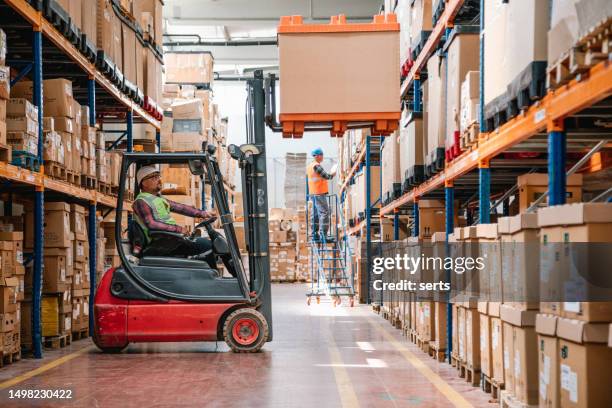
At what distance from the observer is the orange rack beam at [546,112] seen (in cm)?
391

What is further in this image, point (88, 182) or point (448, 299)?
point (88, 182)

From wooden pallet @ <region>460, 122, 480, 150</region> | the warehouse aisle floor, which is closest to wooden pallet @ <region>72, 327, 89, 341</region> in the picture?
the warehouse aisle floor

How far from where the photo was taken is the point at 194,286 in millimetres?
8617

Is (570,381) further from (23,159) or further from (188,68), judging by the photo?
(188,68)

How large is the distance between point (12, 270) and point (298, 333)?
4.07m

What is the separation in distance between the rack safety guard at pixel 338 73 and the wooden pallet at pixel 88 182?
354 cm

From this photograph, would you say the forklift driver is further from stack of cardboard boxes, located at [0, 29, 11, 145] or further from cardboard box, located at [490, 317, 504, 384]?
cardboard box, located at [490, 317, 504, 384]

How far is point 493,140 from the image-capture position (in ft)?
19.8

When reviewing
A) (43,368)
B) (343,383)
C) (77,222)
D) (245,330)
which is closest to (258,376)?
(343,383)

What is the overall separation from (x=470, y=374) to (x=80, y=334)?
5.56 m

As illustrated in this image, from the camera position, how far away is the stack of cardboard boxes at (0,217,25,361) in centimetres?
757

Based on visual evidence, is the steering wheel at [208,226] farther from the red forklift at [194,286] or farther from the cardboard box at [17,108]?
the cardboard box at [17,108]

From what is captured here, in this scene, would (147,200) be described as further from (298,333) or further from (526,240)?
(526,240)

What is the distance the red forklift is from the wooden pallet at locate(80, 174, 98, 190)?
144cm
